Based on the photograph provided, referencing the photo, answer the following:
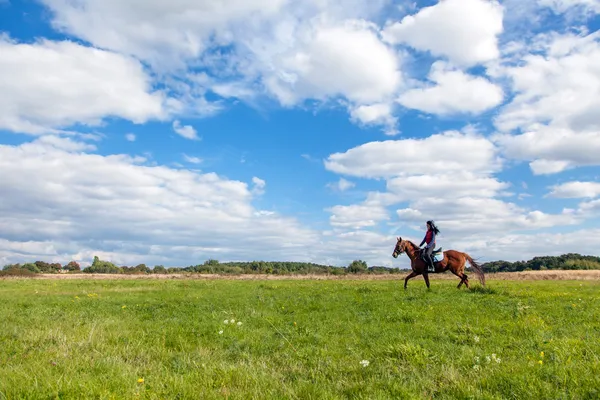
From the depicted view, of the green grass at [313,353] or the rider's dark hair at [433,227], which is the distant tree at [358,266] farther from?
the green grass at [313,353]

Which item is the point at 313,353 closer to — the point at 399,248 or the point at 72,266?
the point at 399,248

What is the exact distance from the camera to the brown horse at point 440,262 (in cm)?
2447

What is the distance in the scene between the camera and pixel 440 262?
24.4 metres

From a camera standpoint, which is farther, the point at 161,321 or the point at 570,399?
the point at 161,321

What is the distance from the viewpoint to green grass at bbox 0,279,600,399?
641 cm

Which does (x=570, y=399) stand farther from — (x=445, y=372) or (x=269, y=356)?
(x=269, y=356)

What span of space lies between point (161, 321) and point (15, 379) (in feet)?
23.6

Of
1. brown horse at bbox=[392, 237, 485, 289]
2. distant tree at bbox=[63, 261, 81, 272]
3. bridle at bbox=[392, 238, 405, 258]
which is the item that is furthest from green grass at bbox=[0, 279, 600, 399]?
distant tree at bbox=[63, 261, 81, 272]

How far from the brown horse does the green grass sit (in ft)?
26.6

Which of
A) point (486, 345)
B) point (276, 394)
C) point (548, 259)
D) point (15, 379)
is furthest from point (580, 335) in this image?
point (548, 259)

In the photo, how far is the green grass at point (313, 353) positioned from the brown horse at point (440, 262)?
809 cm

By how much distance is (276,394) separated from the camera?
20.6 ft

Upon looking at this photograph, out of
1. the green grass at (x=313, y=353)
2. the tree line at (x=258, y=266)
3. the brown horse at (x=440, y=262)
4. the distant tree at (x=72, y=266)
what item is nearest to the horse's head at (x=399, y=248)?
the brown horse at (x=440, y=262)

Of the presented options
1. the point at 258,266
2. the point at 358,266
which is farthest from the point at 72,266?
the point at 358,266
